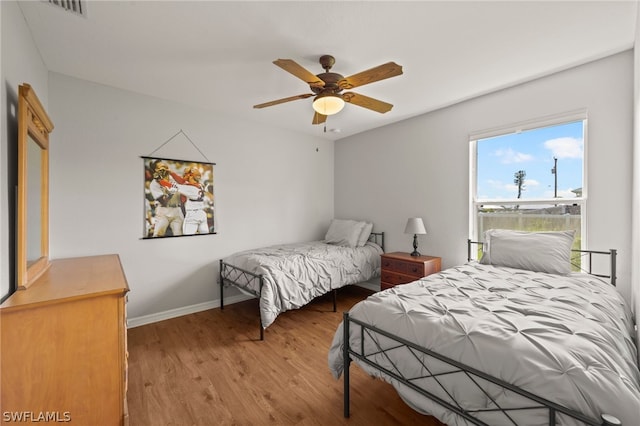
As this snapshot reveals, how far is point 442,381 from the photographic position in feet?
4.40

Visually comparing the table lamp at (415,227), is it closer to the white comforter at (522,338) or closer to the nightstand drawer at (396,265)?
the nightstand drawer at (396,265)

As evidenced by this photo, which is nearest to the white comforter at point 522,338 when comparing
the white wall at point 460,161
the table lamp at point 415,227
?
the white wall at point 460,161

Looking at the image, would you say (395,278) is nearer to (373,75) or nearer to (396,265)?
(396,265)

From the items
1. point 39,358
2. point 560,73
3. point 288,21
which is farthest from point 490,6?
point 39,358

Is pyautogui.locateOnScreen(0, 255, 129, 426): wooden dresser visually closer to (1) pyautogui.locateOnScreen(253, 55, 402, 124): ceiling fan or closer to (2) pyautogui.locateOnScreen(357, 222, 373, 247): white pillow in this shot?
(1) pyautogui.locateOnScreen(253, 55, 402, 124): ceiling fan

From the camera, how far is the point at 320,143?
4.93 metres

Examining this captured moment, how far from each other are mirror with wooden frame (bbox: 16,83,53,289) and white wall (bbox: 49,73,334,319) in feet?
2.00

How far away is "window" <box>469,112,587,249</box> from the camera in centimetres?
266

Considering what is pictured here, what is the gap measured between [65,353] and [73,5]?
2.10 m

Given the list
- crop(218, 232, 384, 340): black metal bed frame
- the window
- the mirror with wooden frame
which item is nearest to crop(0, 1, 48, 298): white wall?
the mirror with wooden frame

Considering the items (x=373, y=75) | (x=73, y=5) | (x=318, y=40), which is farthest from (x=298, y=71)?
(x=73, y=5)

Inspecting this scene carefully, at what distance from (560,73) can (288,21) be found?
2.66 meters

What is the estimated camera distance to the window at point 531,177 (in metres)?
2.66

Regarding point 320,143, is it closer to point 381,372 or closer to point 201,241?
point 201,241
